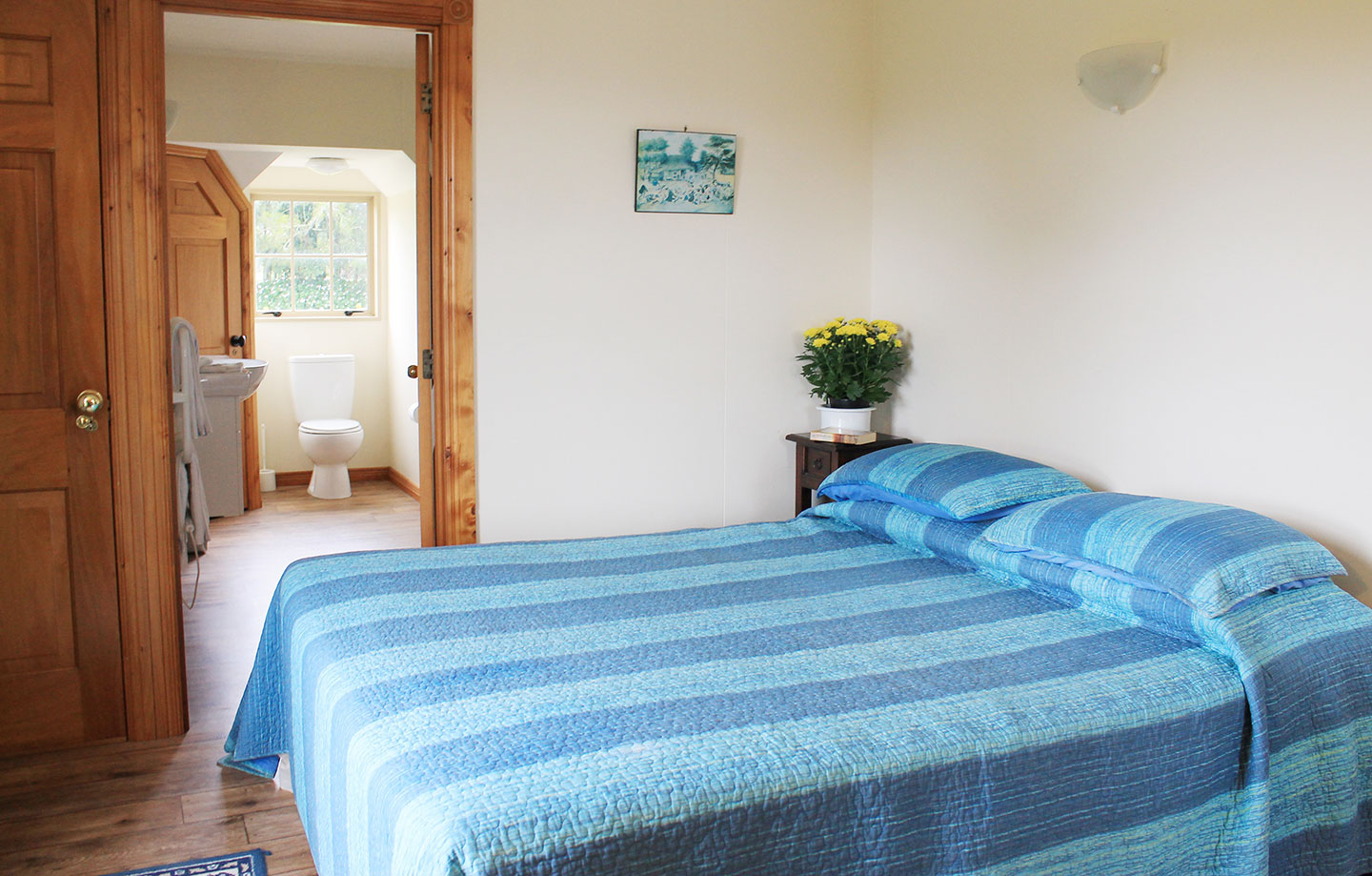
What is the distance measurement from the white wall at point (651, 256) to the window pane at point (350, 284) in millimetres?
4010

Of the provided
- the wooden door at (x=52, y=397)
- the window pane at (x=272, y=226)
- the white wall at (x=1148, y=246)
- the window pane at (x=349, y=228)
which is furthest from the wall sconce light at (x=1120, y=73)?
the window pane at (x=272, y=226)

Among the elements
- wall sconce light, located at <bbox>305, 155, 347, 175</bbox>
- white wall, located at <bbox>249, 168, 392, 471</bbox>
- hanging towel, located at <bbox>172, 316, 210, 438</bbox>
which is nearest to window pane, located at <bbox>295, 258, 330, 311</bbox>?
white wall, located at <bbox>249, 168, 392, 471</bbox>

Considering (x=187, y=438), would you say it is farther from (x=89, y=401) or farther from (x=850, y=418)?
(x=850, y=418)

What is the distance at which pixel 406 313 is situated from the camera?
6277mm

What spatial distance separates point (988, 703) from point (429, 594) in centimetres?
122

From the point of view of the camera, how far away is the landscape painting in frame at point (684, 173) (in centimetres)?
334

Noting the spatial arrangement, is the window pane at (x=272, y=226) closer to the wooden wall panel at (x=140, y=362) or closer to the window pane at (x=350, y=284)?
the window pane at (x=350, y=284)

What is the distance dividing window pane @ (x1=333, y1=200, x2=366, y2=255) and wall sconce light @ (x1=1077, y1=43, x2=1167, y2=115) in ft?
16.9

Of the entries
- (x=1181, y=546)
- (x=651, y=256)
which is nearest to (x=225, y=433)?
(x=651, y=256)

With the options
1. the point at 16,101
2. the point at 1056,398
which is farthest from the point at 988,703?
the point at 16,101

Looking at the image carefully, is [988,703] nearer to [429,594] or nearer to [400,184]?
[429,594]

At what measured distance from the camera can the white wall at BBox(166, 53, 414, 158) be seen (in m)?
5.00

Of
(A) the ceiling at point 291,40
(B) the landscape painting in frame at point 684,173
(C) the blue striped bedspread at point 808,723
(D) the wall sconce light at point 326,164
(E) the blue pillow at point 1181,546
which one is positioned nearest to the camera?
(C) the blue striped bedspread at point 808,723

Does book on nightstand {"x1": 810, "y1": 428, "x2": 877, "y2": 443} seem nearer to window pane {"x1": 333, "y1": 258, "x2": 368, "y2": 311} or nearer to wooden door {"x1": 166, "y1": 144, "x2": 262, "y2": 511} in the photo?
wooden door {"x1": 166, "y1": 144, "x2": 262, "y2": 511}
